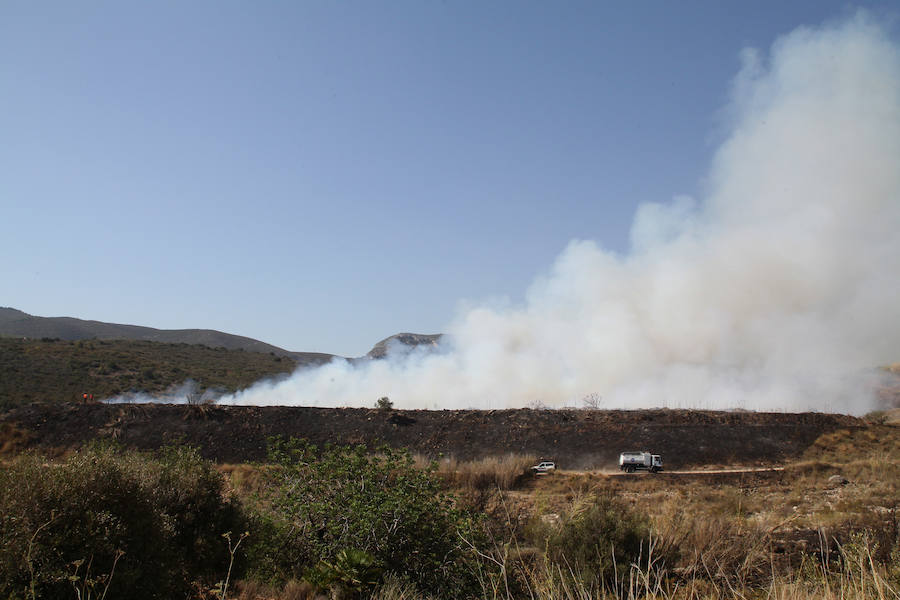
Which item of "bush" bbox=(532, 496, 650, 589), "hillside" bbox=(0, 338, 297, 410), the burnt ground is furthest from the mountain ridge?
"bush" bbox=(532, 496, 650, 589)

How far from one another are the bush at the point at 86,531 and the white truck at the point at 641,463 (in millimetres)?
28328

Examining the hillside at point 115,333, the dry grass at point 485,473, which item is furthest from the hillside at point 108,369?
the dry grass at point 485,473

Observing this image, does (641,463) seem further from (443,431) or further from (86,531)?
(86,531)

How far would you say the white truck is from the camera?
34.5 m

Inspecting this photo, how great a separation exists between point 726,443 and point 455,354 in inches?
1372

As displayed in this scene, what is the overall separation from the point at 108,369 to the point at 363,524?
63.7 m

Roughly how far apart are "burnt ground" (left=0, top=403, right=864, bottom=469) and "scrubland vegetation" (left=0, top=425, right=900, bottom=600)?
18.4m

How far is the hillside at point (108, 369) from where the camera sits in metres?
55.4

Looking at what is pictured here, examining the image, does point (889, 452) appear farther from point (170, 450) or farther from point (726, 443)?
point (170, 450)

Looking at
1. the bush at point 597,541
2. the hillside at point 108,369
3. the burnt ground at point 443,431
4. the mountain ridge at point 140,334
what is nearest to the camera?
the bush at point 597,541

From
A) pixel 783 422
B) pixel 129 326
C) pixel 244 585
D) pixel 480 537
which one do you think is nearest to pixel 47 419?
pixel 244 585

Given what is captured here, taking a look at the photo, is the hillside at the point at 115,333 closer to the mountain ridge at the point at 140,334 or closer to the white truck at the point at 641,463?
the mountain ridge at the point at 140,334

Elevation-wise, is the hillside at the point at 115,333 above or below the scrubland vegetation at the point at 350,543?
above

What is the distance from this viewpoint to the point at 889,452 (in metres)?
36.5
